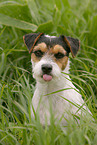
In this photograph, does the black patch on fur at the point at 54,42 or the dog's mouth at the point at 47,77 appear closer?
the dog's mouth at the point at 47,77

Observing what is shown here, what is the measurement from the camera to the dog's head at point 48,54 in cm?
375

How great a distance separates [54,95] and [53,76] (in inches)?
15.2

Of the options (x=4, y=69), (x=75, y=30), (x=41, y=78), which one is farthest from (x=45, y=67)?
(x=75, y=30)

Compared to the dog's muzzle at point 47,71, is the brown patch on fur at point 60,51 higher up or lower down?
higher up

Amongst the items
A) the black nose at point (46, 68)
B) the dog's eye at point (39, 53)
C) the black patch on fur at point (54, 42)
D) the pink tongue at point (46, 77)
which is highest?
the black patch on fur at point (54, 42)

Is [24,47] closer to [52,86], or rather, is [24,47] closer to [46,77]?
[52,86]

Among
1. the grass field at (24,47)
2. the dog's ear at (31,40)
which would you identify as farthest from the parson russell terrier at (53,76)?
the grass field at (24,47)

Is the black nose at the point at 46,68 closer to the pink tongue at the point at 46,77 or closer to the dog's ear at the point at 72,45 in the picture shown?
the pink tongue at the point at 46,77

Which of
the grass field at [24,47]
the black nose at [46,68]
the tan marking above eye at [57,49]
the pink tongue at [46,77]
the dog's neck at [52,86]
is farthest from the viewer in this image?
the grass field at [24,47]

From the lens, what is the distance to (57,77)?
387 centimetres

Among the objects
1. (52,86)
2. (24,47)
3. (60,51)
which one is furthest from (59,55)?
(24,47)

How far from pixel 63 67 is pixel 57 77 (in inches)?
10.9

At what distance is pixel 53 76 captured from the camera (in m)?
Answer: 3.80

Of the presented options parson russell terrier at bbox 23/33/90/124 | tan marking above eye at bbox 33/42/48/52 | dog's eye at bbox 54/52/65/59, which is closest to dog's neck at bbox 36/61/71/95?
parson russell terrier at bbox 23/33/90/124
